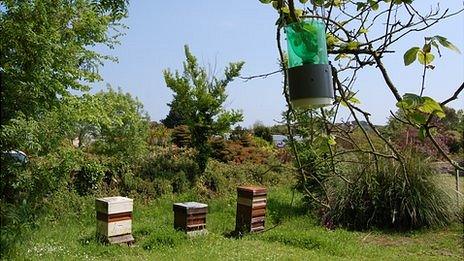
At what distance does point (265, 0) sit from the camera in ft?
3.73

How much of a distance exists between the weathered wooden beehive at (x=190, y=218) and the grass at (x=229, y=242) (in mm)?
158

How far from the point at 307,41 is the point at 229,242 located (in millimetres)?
5275

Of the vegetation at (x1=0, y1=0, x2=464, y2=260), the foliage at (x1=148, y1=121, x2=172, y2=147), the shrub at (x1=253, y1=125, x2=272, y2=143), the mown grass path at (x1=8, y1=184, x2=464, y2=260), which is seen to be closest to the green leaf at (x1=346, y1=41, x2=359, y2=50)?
the vegetation at (x1=0, y1=0, x2=464, y2=260)

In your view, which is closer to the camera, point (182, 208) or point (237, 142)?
point (182, 208)

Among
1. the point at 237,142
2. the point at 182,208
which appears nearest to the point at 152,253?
the point at 182,208

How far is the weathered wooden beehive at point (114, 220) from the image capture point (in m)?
5.59

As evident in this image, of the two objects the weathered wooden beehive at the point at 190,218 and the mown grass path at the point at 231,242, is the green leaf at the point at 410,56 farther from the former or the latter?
the weathered wooden beehive at the point at 190,218

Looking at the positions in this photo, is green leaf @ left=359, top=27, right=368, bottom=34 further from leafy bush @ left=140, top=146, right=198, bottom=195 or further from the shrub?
the shrub

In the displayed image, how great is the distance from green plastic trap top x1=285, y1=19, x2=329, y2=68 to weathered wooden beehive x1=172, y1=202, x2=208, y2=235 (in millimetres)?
5258

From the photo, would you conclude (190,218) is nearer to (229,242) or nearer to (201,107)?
(229,242)

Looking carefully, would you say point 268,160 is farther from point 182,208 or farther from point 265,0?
point 265,0

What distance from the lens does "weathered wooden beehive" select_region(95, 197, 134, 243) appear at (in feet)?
18.3

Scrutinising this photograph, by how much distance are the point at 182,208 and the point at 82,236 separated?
134 cm

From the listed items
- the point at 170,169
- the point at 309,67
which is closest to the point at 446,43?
the point at 309,67
